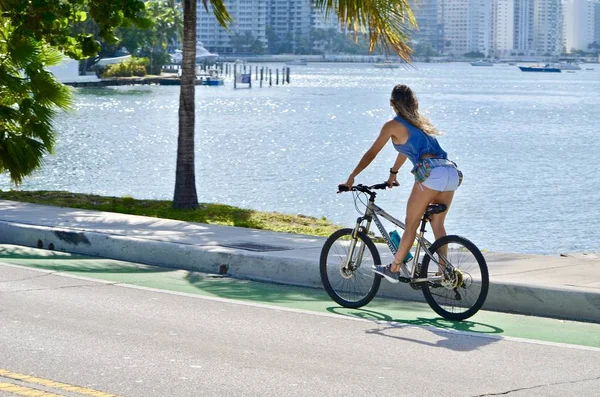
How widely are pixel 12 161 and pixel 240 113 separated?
222 feet

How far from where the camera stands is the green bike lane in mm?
9656

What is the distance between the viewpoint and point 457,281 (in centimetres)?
988

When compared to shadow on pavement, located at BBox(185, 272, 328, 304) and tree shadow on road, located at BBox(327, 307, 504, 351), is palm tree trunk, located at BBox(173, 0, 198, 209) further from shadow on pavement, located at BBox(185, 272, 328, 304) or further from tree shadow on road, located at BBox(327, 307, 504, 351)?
tree shadow on road, located at BBox(327, 307, 504, 351)

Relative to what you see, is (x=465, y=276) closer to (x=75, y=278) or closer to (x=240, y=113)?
(x=75, y=278)

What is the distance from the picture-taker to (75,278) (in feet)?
39.0

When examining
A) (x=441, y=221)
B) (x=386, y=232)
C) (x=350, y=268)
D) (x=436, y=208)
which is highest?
(x=436, y=208)

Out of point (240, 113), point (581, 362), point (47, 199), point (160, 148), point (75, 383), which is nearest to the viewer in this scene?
point (75, 383)

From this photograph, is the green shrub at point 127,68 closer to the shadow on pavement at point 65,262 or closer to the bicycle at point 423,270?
the shadow on pavement at point 65,262

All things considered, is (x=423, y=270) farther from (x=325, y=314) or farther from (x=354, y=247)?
(x=325, y=314)

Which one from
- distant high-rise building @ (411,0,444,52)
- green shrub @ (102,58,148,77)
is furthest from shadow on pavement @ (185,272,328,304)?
green shrub @ (102,58,148,77)

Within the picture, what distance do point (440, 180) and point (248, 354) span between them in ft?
7.85

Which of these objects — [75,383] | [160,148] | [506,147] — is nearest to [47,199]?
[75,383]

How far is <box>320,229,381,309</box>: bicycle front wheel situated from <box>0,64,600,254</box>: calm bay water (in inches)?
397

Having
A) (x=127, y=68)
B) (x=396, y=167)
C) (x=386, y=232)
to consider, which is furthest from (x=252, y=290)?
(x=127, y=68)
